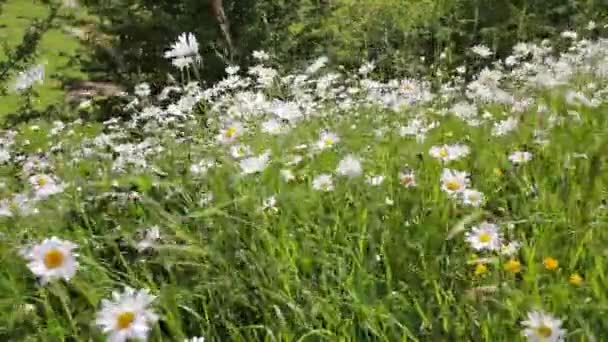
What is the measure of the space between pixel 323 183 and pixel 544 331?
923mm

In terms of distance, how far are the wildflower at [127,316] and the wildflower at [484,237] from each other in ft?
2.28

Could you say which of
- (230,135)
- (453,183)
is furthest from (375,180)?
(230,135)

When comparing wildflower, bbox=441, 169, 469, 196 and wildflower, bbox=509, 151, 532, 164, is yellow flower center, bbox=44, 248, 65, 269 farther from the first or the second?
wildflower, bbox=509, 151, 532, 164

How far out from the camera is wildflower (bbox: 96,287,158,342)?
133 cm

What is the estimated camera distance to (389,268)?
5.84ft

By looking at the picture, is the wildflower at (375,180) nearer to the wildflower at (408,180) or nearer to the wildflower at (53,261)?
the wildflower at (408,180)

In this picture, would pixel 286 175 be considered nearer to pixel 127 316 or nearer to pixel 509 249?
pixel 509 249

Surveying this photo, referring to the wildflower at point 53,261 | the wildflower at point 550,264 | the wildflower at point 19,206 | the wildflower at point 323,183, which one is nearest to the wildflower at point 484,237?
the wildflower at point 550,264

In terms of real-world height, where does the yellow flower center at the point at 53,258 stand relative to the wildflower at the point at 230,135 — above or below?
above

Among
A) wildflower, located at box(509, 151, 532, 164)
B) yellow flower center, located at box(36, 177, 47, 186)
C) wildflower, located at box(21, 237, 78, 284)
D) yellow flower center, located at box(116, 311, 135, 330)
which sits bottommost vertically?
wildflower, located at box(509, 151, 532, 164)

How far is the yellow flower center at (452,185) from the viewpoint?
196cm

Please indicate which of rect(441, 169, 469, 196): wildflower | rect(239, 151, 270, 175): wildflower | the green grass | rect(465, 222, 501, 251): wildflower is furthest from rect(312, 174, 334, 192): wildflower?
the green grass

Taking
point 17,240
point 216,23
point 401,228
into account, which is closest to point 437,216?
point 401,228

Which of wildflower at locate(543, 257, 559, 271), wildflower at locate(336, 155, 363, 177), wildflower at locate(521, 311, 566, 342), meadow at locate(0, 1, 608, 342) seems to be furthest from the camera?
wildflower at locate(336, 155, 363, 177)
